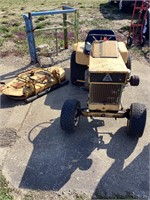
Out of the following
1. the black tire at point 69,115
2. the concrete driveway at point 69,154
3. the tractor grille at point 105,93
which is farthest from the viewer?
the black tire at point 69,115

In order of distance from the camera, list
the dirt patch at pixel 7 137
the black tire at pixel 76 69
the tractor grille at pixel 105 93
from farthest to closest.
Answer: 1. the black tire at pixel 76 69
2. the dirt patch at pixel 7 137
3. the tractor grille at pixel 105 93

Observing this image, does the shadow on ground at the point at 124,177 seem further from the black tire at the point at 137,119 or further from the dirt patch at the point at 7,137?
the dirt patch at the point at 7,137

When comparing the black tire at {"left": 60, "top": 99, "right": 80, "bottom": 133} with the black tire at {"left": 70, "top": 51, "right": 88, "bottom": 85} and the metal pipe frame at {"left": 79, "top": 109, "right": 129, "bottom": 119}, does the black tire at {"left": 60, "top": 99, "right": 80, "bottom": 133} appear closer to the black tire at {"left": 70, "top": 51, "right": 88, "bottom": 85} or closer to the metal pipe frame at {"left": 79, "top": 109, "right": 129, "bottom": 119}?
the metal pipe frame at {"left": 79, "top": 109, "right": 129, "bottom": 119}

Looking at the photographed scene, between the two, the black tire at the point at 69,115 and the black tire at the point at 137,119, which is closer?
the black tire at the point at 137,119

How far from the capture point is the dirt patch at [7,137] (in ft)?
16.5

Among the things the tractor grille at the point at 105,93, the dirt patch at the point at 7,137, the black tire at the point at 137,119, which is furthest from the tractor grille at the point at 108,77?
the dirt patch at the point at 7,137

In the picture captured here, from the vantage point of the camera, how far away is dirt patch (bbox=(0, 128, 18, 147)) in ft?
16.5

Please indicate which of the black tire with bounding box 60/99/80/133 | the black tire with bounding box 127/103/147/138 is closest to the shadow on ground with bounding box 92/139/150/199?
the black tire with bounding box 127/103/147/138

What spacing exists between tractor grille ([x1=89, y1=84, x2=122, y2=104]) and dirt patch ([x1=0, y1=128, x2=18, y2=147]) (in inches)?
67.8

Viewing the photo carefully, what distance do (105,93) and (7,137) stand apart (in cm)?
214

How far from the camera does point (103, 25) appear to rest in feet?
39.8

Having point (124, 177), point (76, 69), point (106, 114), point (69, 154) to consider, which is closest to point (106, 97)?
point (106, 114)

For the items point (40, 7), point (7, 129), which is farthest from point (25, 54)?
point (40, 7)

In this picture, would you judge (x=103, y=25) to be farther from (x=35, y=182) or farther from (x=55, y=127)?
(x=35, y=182)
